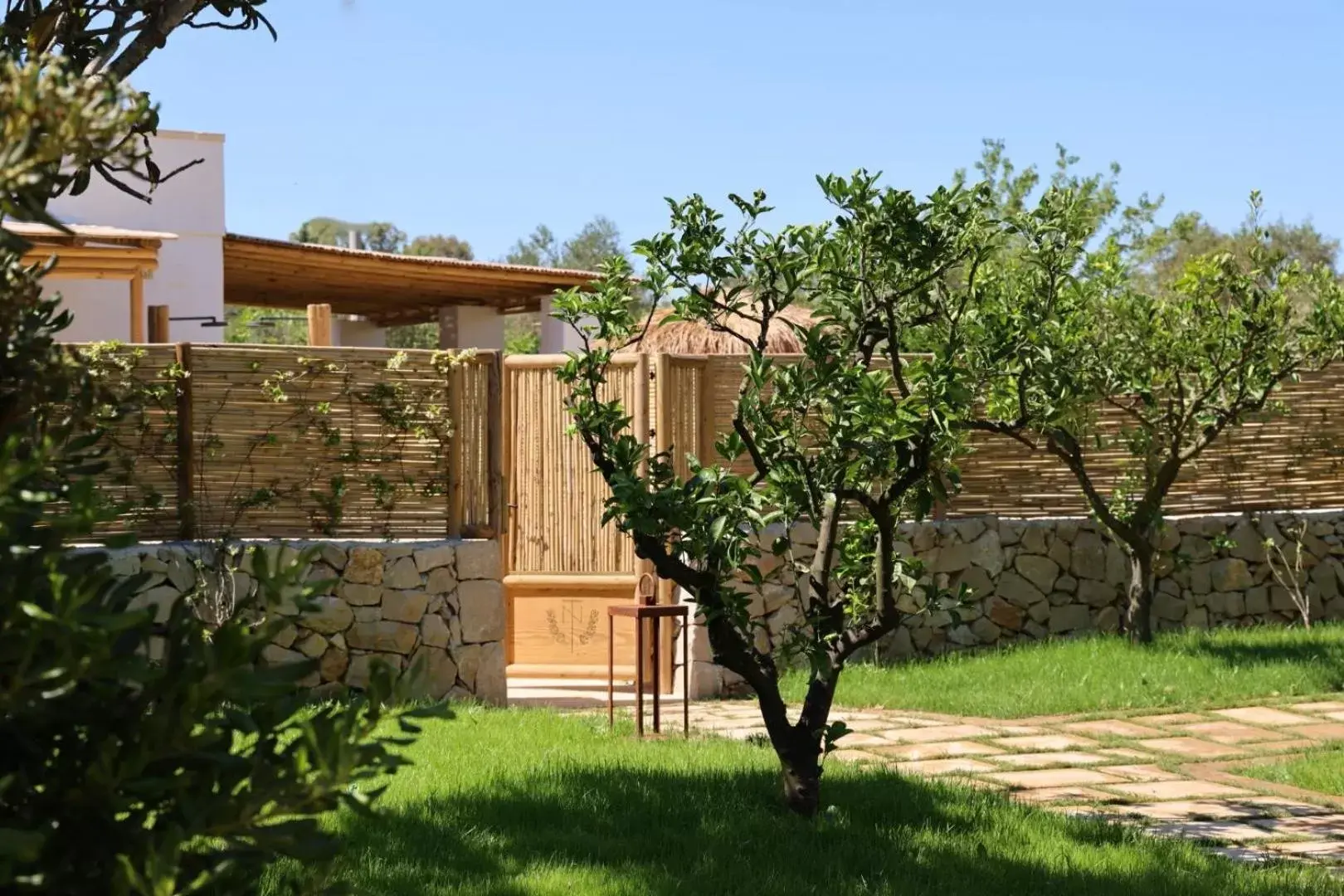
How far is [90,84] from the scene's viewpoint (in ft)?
6.71

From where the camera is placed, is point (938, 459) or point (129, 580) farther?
point (938, 459)

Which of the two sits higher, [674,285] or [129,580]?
[674,285]

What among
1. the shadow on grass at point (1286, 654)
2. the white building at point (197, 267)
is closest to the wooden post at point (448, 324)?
the white building at point (197, 267)

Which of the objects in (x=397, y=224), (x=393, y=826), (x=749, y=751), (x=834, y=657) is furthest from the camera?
(x=397, y=224)

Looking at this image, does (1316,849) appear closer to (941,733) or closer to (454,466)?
(941,733)

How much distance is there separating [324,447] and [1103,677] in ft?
17.3

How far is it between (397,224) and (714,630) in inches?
2099

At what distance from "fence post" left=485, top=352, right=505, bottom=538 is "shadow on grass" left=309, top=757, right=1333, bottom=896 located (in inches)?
142

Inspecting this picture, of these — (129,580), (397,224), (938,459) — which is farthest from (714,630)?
(397,224)

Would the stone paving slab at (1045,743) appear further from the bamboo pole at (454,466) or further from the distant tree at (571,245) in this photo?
the distant tree at (571,245)

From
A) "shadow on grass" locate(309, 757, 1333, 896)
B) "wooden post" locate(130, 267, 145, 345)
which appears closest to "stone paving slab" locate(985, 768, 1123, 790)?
"shadow on grass" locate(309, 757, 1333, 896)

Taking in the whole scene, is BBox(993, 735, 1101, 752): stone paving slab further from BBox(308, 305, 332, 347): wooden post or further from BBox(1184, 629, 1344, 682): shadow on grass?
BBox(308, 305, 332, 347): wooden post

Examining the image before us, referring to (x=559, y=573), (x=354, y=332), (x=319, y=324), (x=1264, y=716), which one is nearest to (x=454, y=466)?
(x=559, y=573)

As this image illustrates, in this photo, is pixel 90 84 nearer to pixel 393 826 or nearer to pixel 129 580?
pixel 129 580
